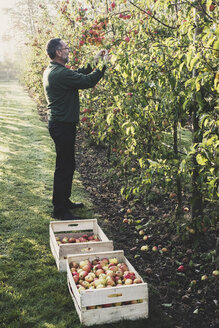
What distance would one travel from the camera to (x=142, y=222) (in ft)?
17.1

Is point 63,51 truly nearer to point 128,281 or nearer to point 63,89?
point 63,89

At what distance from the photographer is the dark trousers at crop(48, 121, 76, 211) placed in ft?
16.0

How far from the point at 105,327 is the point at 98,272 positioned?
21.2 inches

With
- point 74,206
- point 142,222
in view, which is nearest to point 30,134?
point 74,206

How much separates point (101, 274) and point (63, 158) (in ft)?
7.05

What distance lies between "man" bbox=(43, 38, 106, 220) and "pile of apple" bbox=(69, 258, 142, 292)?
1.57m

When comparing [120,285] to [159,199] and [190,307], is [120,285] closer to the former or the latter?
[190,307]

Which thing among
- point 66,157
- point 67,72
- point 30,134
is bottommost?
point 30,134

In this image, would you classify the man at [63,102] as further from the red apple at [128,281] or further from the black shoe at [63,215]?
the red apple at [128,281]

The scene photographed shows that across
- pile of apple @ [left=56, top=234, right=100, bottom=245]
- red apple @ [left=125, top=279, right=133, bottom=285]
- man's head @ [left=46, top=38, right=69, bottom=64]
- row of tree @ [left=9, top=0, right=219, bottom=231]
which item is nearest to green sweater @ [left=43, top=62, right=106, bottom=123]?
man's head @ [left=46, top=38, right=69, bottom=64]

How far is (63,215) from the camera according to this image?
5.16 m

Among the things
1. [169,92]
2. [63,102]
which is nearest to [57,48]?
[63,102]

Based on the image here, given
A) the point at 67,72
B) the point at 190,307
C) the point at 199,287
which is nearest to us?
the point at 190,307

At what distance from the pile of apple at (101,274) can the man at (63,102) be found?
157 centimetres
